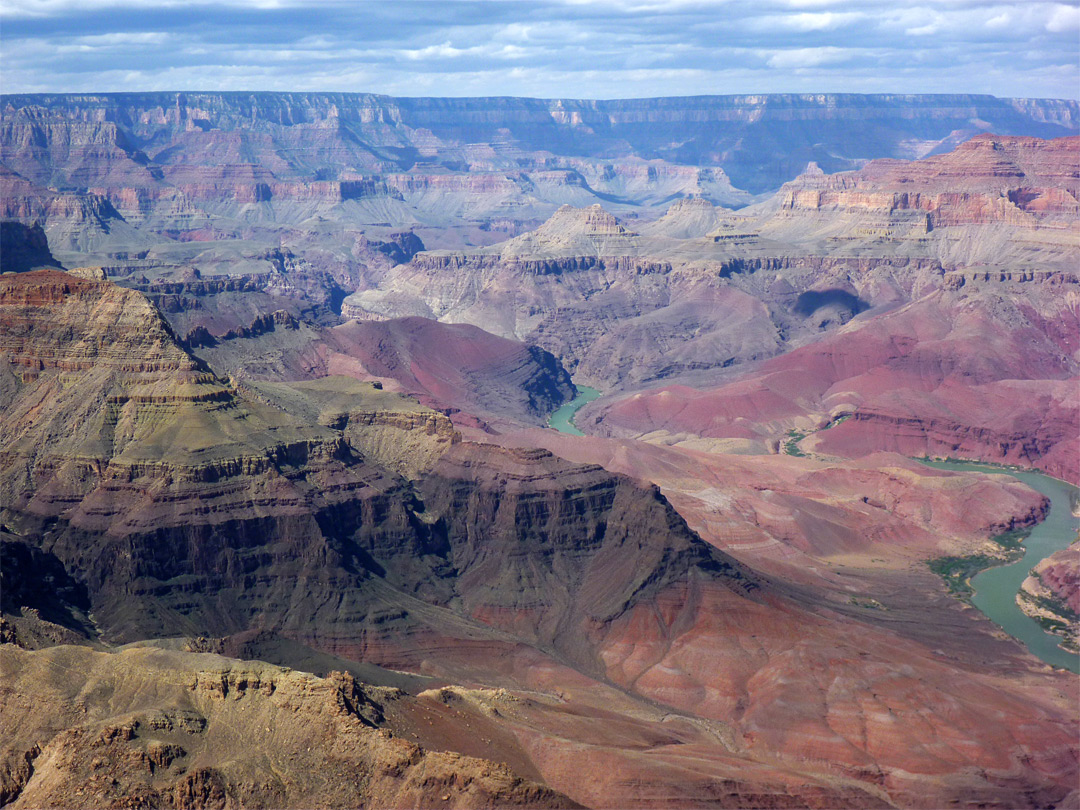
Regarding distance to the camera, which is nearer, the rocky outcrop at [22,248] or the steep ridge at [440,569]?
the steep ridge at [440,569]

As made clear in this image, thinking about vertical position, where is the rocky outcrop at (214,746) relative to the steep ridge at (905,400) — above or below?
above

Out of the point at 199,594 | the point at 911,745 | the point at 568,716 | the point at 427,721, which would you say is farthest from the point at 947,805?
the point at 199,594

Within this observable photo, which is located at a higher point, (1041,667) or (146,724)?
(146,724)

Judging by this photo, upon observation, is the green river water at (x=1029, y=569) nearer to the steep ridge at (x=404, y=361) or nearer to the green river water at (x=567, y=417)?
the green river water at (x=567, y=417)

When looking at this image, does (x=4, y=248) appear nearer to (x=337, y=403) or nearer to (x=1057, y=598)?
(x=337, y=403)

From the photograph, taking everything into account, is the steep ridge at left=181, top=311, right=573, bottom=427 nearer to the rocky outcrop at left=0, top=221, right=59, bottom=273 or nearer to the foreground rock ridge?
the rocky outcrop at left=0, top=221, right=59, bottom=273

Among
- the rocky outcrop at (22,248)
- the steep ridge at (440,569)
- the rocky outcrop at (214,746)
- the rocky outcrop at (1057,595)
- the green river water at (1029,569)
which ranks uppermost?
the rocky outcrop at (22,248)

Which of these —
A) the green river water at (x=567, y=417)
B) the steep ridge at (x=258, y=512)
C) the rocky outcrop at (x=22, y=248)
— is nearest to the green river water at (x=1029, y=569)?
the steep ridge at (x=258, y=512)

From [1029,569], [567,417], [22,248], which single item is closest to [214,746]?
[1029,569]

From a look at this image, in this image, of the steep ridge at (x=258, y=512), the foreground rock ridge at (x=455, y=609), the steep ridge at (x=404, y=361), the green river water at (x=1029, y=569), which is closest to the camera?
the foreground rock ridge at (x=455, y=609)
